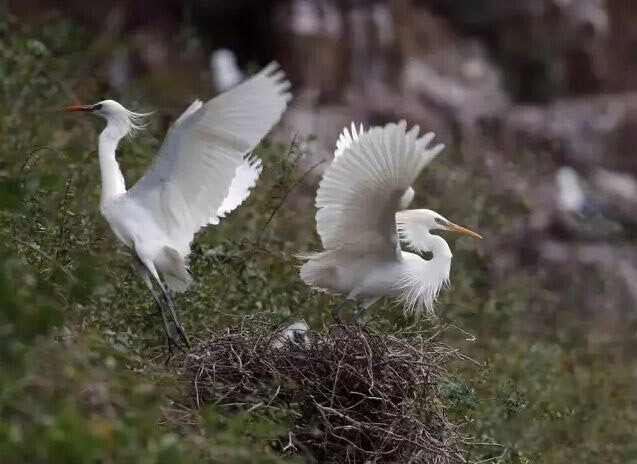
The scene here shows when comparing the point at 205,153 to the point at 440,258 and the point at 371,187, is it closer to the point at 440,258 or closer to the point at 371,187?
the point at 371,187

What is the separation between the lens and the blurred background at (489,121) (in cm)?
783

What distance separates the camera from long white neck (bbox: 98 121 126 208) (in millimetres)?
5523

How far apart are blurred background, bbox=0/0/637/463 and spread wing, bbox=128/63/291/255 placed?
1.14m

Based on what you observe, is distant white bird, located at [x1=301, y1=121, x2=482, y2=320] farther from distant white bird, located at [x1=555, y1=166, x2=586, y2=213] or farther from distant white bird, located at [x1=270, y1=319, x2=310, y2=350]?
distant white bird, located at [x1=555, y1=166, x2=586, y2=213]

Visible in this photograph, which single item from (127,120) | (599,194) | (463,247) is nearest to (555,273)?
(599,194)

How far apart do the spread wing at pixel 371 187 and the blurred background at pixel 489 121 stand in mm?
718

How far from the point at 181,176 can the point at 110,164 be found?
0.37 meters

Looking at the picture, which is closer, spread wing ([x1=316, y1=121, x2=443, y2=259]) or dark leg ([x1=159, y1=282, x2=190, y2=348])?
spread wing ([x1=316, y1=121, x2=443, y2=259])

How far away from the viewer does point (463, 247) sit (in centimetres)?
837

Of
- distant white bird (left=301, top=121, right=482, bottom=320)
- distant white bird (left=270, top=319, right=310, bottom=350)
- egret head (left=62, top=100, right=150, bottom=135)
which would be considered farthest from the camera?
egret head (left=62, top=100, right=150, bottom=135)

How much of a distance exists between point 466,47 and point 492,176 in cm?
517

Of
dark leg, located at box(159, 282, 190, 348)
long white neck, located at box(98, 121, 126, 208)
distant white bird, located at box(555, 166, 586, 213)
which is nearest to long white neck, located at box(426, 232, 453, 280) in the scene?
dark leg, located at box(159, 282, 190, 348)

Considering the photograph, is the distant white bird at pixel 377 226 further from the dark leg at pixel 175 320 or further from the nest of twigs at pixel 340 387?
the dark leg at pixel 175 320

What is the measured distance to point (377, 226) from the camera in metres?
5.63
